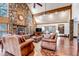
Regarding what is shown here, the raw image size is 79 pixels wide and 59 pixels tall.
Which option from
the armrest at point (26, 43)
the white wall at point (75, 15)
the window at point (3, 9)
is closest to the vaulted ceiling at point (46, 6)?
the white wall at point (75, 15)

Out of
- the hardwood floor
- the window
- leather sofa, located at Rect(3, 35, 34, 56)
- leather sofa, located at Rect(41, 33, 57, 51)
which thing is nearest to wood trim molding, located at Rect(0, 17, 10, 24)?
the window

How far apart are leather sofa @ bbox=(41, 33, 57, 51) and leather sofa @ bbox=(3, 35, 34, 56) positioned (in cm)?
31

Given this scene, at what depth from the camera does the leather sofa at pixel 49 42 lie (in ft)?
8.17

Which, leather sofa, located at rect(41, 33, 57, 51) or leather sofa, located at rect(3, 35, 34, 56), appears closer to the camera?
leather sofa, located at rect(3, 35, 34, 56)

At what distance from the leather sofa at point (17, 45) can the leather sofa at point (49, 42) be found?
1.01 feet

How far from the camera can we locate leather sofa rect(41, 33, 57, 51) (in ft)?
8.17

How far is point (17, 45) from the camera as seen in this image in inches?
93.4

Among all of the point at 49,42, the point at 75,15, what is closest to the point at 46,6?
the point at 75,15

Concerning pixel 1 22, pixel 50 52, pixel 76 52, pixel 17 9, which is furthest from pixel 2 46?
pixel 76 52

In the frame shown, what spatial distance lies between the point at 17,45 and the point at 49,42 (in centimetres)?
78

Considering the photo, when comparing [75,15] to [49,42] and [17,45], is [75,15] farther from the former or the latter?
[17,45]

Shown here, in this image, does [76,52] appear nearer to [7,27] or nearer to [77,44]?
[77,44]

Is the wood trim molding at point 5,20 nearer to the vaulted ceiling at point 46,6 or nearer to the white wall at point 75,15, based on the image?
the vaulted ceiling at point 46,6

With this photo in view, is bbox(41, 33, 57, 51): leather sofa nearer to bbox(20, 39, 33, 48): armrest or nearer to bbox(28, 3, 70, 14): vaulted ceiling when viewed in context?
bbox(20, 39, 33, 48): armrest
